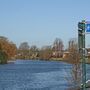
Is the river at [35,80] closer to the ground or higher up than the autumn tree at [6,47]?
closer to the ground

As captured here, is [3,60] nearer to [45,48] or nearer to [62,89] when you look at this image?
[45,48]

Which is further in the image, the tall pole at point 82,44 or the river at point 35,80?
the river at point 35,80

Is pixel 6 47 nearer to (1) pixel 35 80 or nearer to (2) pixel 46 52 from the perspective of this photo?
(2) pixel 46 52

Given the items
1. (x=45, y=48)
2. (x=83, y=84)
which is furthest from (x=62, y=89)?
(x=45, y=48)

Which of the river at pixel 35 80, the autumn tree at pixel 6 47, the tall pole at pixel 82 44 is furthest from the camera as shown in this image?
the autumn tree at pixel 6 47

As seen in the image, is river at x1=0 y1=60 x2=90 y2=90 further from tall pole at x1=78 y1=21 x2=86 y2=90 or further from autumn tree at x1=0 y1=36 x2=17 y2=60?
autumn tree at x1=0 y1=36 x2=17 y2=60

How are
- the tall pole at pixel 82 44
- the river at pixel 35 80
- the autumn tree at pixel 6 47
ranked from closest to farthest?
the tall pole at pixel 82 44 < the river at pixel 35 80 < the autumn tree at pixel 6 47

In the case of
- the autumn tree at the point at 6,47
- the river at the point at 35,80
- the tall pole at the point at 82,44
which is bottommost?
the river at the point at 35,80

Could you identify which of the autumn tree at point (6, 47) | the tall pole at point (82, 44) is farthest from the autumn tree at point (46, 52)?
the tall pole at point (82, 44)

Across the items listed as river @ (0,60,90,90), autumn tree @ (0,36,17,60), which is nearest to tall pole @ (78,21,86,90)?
river @ (0,60,90,90)

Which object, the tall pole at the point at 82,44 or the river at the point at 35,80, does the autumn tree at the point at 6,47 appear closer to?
the river at the point at 35,80

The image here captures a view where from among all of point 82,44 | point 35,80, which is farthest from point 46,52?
point 82,44

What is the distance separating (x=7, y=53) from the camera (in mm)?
144875

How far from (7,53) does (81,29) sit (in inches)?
5328
